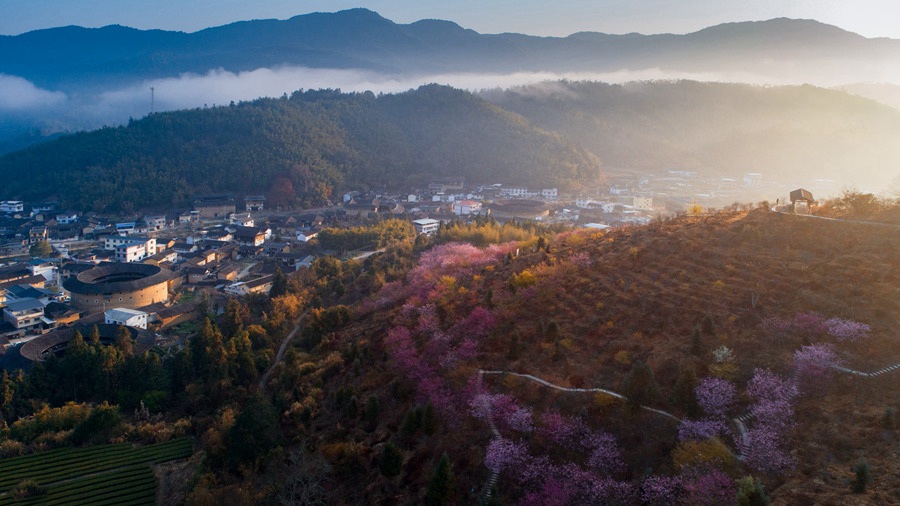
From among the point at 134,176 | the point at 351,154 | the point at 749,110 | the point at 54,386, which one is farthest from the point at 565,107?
the point at 54,386

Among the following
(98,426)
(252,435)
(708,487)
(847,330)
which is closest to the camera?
(708,487)

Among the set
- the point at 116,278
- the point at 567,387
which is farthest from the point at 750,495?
the point at 116,278

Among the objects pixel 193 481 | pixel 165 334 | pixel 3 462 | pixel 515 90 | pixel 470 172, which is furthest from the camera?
pixel 515 90

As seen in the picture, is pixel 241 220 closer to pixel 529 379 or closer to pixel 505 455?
pixel 529 379

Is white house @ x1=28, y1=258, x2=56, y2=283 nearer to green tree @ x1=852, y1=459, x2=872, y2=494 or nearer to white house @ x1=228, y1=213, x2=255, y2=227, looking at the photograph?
white house @ x1=228, y1=213, x2=255, y2=227

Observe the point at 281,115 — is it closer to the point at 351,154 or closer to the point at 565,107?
the point at 351,154

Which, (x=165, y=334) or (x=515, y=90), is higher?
(x=515, y=90)
